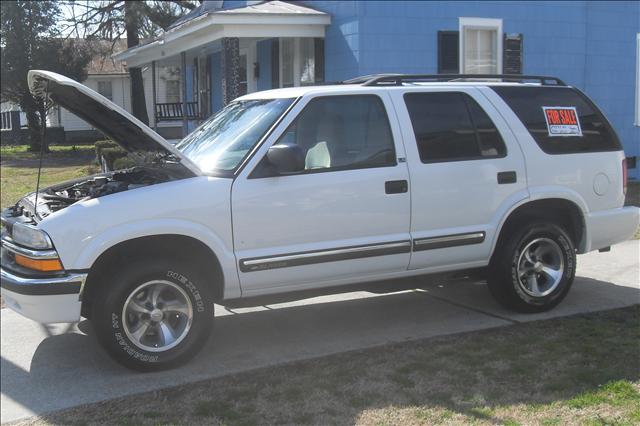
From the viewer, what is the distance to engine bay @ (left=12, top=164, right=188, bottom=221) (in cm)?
476

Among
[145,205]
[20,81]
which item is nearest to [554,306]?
[145,205]

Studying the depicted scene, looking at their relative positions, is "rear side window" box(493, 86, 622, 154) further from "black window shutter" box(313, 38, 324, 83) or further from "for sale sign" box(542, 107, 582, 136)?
"black window shutter" box(313, 38, 324, 83)

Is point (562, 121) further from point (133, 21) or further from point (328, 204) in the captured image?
point (133, 21)

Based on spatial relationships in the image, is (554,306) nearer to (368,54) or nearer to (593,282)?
(593,282)

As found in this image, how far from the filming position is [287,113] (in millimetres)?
5129

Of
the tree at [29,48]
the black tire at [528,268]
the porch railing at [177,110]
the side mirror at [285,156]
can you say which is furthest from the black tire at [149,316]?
the tree at [29,48]

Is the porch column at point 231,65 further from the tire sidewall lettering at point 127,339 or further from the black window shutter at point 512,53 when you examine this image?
the tire sidewall lettering at point 127,339

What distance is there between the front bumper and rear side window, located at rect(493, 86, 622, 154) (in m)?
3.76

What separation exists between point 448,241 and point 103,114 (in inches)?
109

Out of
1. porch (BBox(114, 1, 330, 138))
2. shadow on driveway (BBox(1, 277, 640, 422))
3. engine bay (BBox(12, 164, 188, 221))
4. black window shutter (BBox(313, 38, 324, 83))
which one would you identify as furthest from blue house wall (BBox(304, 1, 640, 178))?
engine bay (BBox(12, 164, 188, 221))

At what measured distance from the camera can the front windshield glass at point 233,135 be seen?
5062 millimetres

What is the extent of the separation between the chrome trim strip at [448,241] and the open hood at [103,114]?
5.85 feet

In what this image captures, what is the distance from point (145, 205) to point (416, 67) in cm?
937

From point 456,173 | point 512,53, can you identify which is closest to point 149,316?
point 456,173
